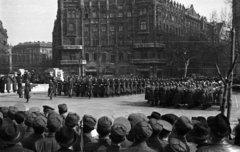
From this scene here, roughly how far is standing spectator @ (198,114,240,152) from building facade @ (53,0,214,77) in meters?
52.6

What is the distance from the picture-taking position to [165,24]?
195ft

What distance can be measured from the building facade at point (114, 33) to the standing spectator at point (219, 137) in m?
52.6

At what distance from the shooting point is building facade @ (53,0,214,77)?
57625 mm

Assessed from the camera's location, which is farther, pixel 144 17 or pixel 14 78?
pixel 144 17

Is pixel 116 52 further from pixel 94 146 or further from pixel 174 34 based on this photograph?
pixel 94 146

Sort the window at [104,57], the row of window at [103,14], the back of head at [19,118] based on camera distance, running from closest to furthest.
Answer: the back of head at [19,118]
the window at [104,57]
the row of window at [103,14]

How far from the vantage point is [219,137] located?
4.10 metres

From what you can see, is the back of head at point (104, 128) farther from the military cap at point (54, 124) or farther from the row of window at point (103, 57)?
the row of window at point (103, 57)

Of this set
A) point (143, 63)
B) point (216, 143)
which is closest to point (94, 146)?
point (216, 143)

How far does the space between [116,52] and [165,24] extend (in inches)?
433

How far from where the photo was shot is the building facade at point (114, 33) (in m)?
57.6

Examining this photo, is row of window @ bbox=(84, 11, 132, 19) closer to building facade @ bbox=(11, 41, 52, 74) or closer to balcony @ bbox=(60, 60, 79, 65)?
balcony @ bbox=(60, 60, 79, 65)

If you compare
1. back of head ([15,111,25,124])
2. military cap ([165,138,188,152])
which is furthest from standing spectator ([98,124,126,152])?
back of head ([15,111,25,124])

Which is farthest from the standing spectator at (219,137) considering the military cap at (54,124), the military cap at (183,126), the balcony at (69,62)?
the balcony at (69,62)
